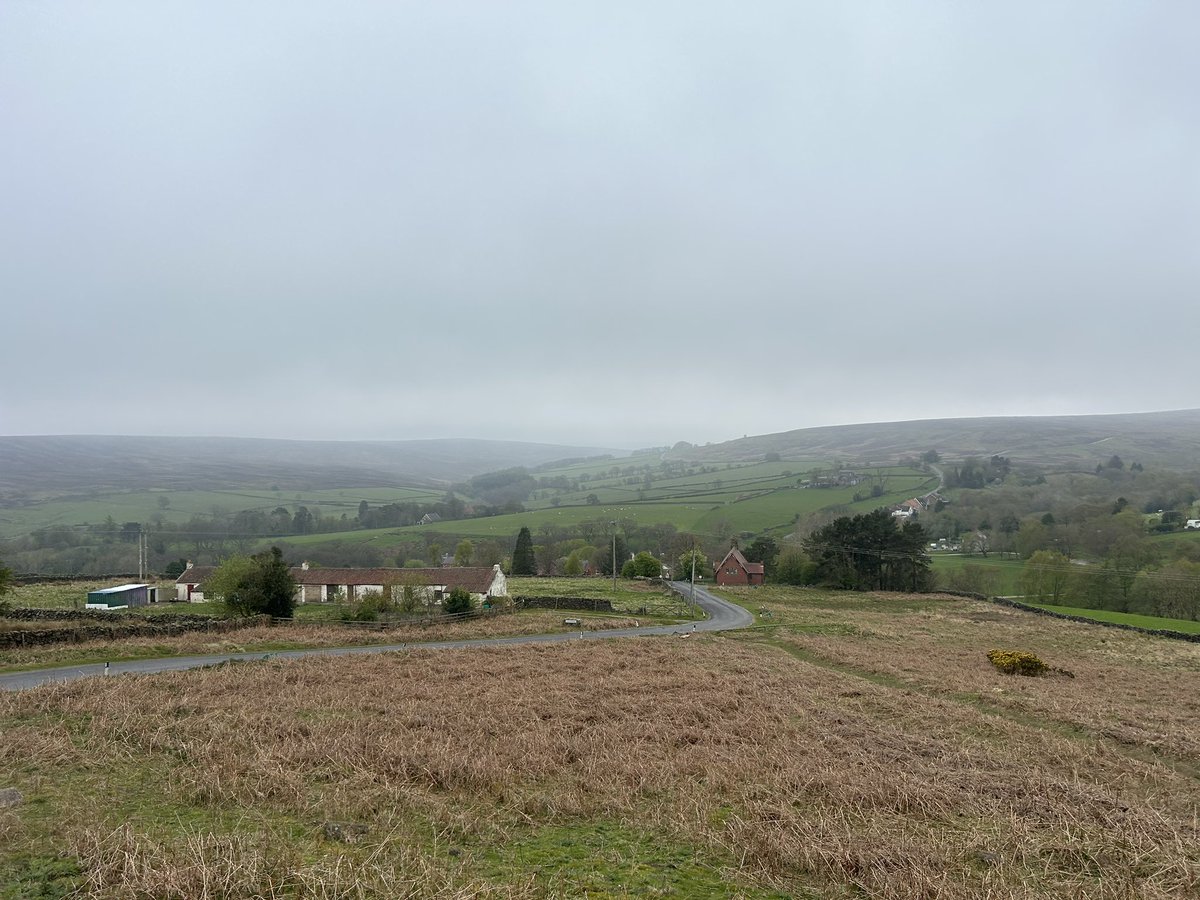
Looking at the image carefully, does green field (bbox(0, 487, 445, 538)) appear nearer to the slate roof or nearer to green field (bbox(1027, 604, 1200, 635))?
the slate roof

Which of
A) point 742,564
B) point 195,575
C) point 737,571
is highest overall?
point 195,575

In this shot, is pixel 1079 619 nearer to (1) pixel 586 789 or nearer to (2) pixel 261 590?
(1) pixel 586 789

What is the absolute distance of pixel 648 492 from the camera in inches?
6181

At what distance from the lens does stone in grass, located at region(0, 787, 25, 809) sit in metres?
8.79

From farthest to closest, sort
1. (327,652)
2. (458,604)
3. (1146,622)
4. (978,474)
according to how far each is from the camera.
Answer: (978,474)
(1146,622)
(458,604)
(327,652)

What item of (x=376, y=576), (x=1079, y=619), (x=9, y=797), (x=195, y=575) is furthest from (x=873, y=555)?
(x=9, y=797)

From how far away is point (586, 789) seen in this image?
1041cm

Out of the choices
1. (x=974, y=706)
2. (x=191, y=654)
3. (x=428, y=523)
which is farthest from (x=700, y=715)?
(x=428, y=523)

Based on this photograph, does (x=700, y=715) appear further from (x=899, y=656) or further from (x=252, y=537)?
(x=252, y=537)

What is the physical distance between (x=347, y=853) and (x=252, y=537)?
10870 centimetres

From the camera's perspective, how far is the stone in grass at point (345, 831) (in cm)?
809

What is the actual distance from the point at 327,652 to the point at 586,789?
68.3 ft

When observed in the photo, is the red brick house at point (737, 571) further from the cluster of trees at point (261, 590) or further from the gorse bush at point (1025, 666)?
the gorse bush at point (1025, 666)

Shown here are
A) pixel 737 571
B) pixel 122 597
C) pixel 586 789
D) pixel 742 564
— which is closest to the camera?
pixel 586 789
